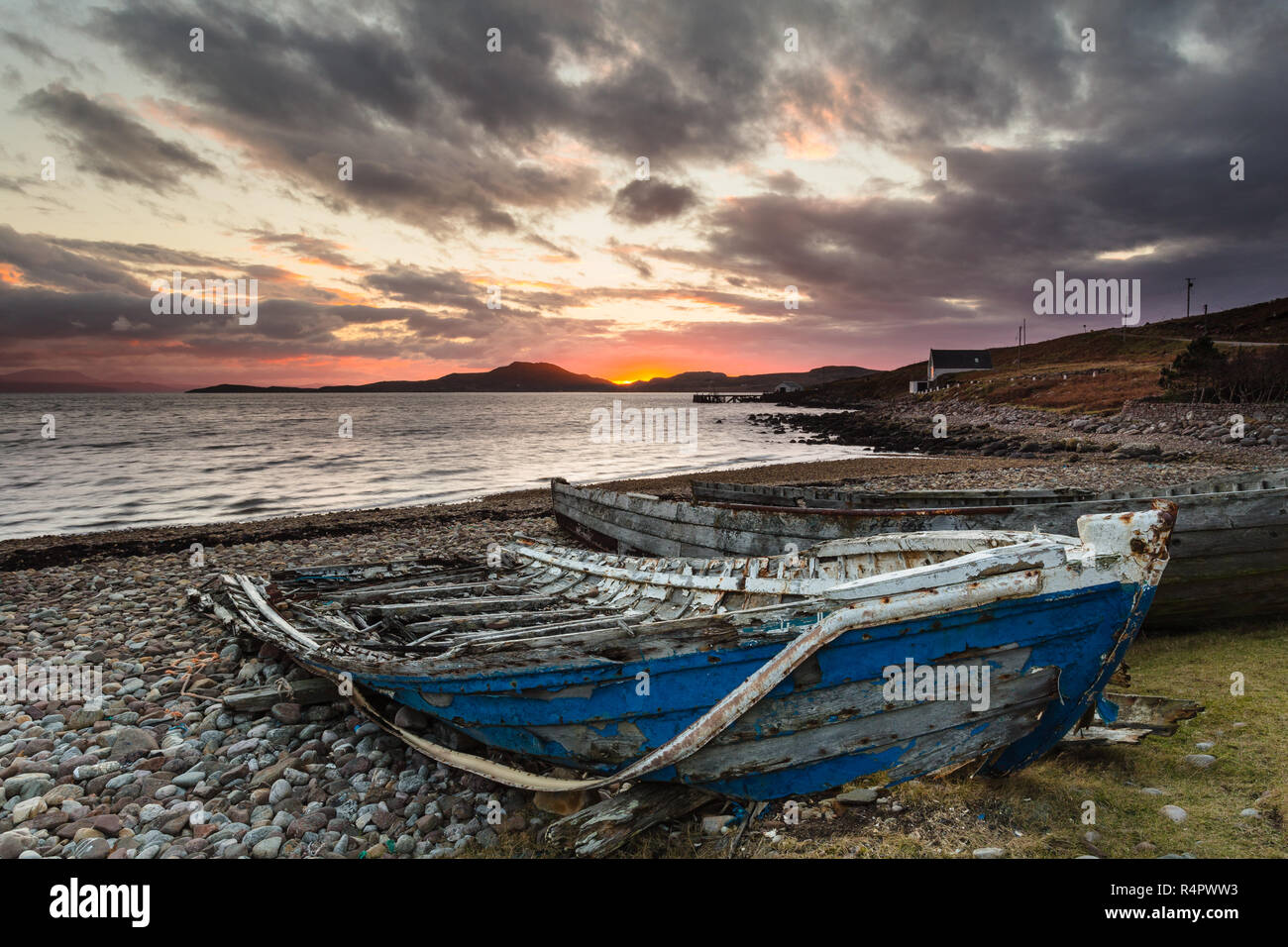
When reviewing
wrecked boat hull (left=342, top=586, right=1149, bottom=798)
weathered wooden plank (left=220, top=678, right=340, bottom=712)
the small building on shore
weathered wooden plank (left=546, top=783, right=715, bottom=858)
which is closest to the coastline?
wrecked boat hull (left=342, top=586, right=1149, bottom=798)

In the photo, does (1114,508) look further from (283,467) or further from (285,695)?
(283,467)

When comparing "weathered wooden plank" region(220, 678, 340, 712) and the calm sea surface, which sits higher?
the calm sea surface

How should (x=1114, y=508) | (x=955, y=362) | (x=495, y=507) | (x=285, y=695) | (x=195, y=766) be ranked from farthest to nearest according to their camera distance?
(x=955, y=362), (x=495, y=507), (x=1114, y=508), (x=285, y=695), (x=195, y=766)

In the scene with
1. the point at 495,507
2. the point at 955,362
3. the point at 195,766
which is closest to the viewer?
the point at 195,766

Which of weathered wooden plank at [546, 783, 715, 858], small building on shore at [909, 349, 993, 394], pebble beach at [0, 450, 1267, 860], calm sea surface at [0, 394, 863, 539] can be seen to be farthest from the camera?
small building on shore at [909, 349, 993, 394]

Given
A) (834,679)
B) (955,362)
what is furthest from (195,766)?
(955,362)

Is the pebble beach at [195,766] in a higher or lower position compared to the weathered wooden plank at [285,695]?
lower

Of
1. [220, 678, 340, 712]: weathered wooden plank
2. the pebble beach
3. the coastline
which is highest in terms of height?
the coastline

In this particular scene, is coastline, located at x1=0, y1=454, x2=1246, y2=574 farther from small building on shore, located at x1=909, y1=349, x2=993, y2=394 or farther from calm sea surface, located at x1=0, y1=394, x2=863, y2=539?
small building on shore, located at x1=909, y1=349, x2=993, y2=394

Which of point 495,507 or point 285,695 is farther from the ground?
point 495,507

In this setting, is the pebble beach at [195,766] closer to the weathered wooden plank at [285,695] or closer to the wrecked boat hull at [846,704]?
the weathered wooden plank at [285,695]

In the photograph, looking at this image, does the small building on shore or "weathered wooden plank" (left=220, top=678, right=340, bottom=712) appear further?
the small building on shore

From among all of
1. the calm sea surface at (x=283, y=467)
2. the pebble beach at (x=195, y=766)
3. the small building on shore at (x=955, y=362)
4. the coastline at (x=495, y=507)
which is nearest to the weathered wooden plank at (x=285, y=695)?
the pebble beach at (x=195, y=766)

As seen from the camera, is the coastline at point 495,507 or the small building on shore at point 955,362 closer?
the coastline at point 495,507
